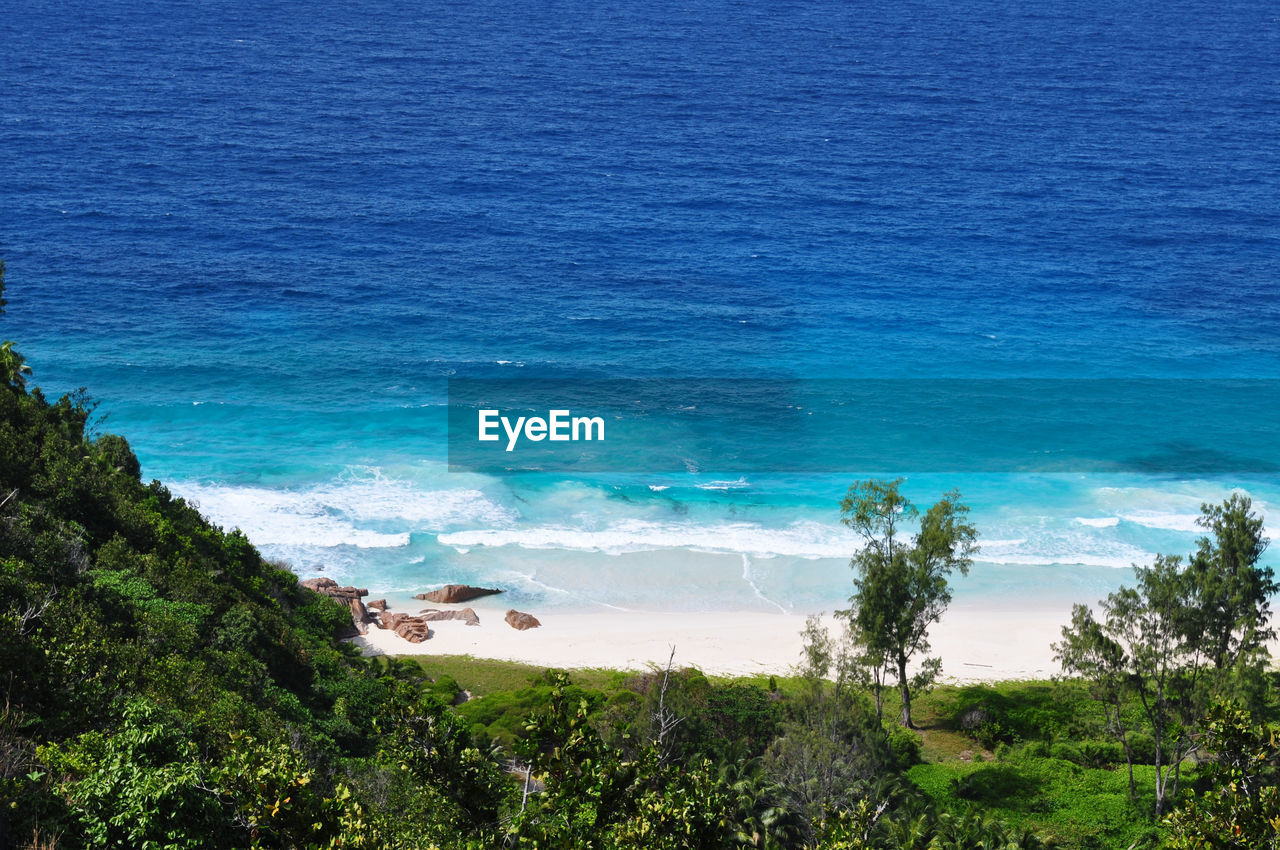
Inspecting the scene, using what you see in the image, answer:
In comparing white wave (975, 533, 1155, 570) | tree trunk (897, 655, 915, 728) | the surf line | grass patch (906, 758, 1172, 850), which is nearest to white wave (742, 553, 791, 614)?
tree trunk (897, 655, 915, 728)

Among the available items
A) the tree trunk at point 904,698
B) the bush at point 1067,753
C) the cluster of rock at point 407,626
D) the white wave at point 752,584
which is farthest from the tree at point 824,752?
the cluster of rock at point 407,626

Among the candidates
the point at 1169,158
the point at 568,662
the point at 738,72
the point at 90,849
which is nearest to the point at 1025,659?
the point at 568,662

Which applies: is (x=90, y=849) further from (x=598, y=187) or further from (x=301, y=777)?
(x=598, y=187)

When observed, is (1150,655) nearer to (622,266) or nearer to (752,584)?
(752,584)

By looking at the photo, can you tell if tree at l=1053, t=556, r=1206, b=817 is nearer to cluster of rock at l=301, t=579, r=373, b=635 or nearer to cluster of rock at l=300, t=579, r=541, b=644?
cluster of rock at l=300, t=579, r=541, b=644

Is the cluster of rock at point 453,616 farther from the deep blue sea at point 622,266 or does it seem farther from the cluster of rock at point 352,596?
the deep blue sea at point 622,266

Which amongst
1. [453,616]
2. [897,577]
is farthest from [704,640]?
[897,577]
